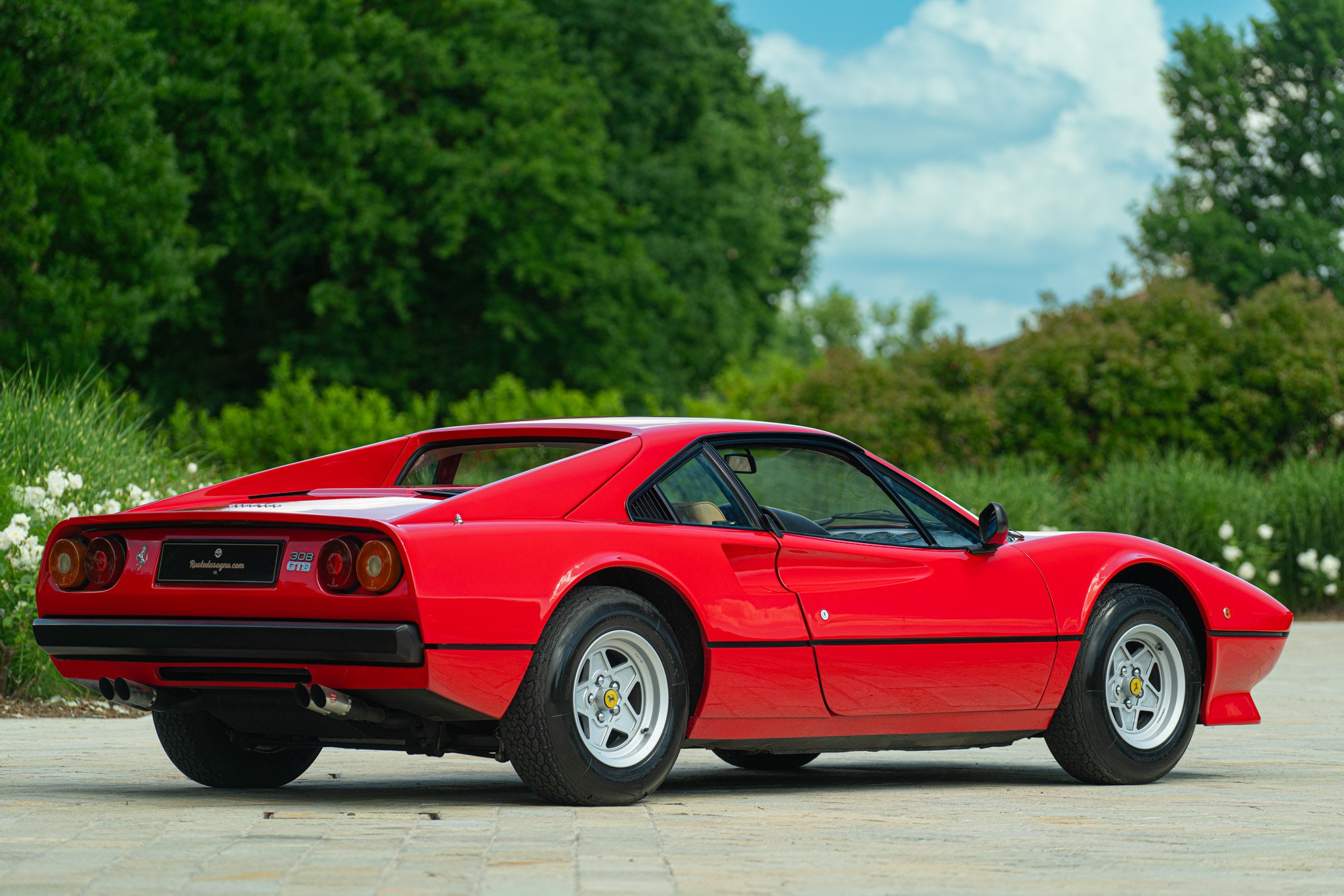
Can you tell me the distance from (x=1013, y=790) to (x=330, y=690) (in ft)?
9.31

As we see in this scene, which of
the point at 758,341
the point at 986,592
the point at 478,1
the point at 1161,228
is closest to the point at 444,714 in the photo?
the point at 986,592

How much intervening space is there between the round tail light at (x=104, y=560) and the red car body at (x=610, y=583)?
0.04 m

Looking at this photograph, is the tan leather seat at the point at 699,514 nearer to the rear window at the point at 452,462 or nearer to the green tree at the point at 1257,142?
the rear window at the point at 452,462

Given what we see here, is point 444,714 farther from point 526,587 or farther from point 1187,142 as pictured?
point 1187,142

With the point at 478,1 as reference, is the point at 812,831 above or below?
below

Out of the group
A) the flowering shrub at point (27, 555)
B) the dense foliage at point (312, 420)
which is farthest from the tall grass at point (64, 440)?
the dense foliage at point (312, 420)

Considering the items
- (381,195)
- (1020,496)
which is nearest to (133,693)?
(1020,496)

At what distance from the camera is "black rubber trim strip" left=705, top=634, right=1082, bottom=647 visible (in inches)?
257

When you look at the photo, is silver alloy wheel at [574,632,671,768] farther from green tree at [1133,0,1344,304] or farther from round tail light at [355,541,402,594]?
green tree at [1133,0,1344,304]

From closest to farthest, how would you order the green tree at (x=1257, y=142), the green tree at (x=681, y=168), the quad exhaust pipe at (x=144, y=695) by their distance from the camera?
the quad exhaust pipe at (x=144, y=695)
the green tree at (x=681, y=168)
the green tree at (x=1257, y=142)

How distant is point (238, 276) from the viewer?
119 feet

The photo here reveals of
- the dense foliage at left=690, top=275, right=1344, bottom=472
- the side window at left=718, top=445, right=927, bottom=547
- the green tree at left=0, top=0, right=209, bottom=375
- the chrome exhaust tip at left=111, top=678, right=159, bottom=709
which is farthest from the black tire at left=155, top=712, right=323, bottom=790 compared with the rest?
the green tree at left=0, top=0, right=209, bottom=375

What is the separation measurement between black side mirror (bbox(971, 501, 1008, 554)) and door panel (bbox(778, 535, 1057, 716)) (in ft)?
0.14

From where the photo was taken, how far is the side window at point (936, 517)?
7.39 m
